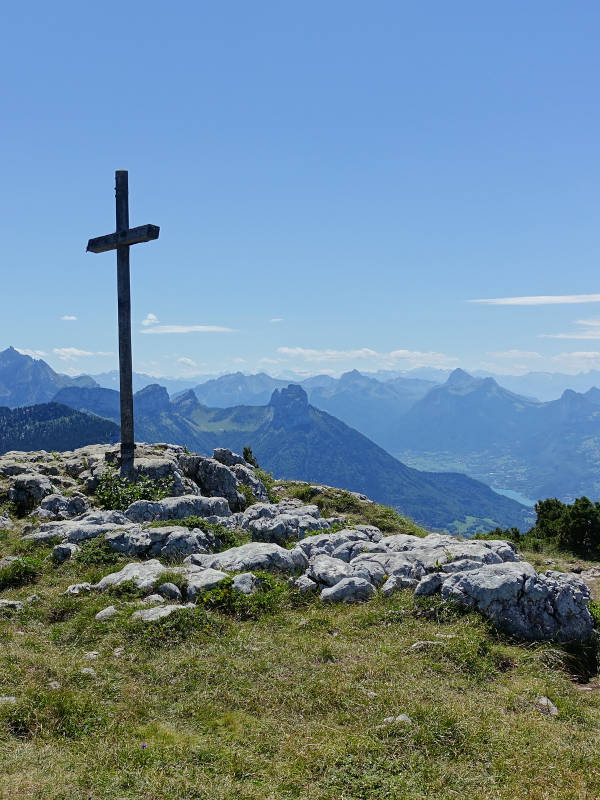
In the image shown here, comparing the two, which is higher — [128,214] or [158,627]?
[128,214]

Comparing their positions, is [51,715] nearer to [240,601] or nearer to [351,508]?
[240,601]

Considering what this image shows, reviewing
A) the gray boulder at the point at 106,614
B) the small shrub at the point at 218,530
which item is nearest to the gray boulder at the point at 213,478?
the small shrub at the point at 218,530

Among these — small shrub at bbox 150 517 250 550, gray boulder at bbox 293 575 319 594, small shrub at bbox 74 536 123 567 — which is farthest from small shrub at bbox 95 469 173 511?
gray boulder at bbox 293 575 319 594

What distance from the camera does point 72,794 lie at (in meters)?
5.74

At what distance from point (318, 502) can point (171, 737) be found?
19281 millimetres

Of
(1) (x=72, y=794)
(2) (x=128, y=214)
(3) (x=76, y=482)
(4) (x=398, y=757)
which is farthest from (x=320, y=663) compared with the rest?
(2) (x=128, y=214)

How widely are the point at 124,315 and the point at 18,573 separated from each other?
12.3 metres

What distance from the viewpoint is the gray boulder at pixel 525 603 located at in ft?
33.9

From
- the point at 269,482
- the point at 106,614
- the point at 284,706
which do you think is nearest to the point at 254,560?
the point at 106,614

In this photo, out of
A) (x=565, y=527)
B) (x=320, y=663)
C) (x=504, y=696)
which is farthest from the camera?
(x=565, y=527)

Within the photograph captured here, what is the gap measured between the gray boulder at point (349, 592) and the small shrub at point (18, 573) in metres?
6.94

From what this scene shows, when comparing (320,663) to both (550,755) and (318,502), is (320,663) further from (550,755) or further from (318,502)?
(318,502)

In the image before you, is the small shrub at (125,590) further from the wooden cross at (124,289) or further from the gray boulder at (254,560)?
the wooden cross at (124,289)

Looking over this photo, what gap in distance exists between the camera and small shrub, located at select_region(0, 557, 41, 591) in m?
12.3
